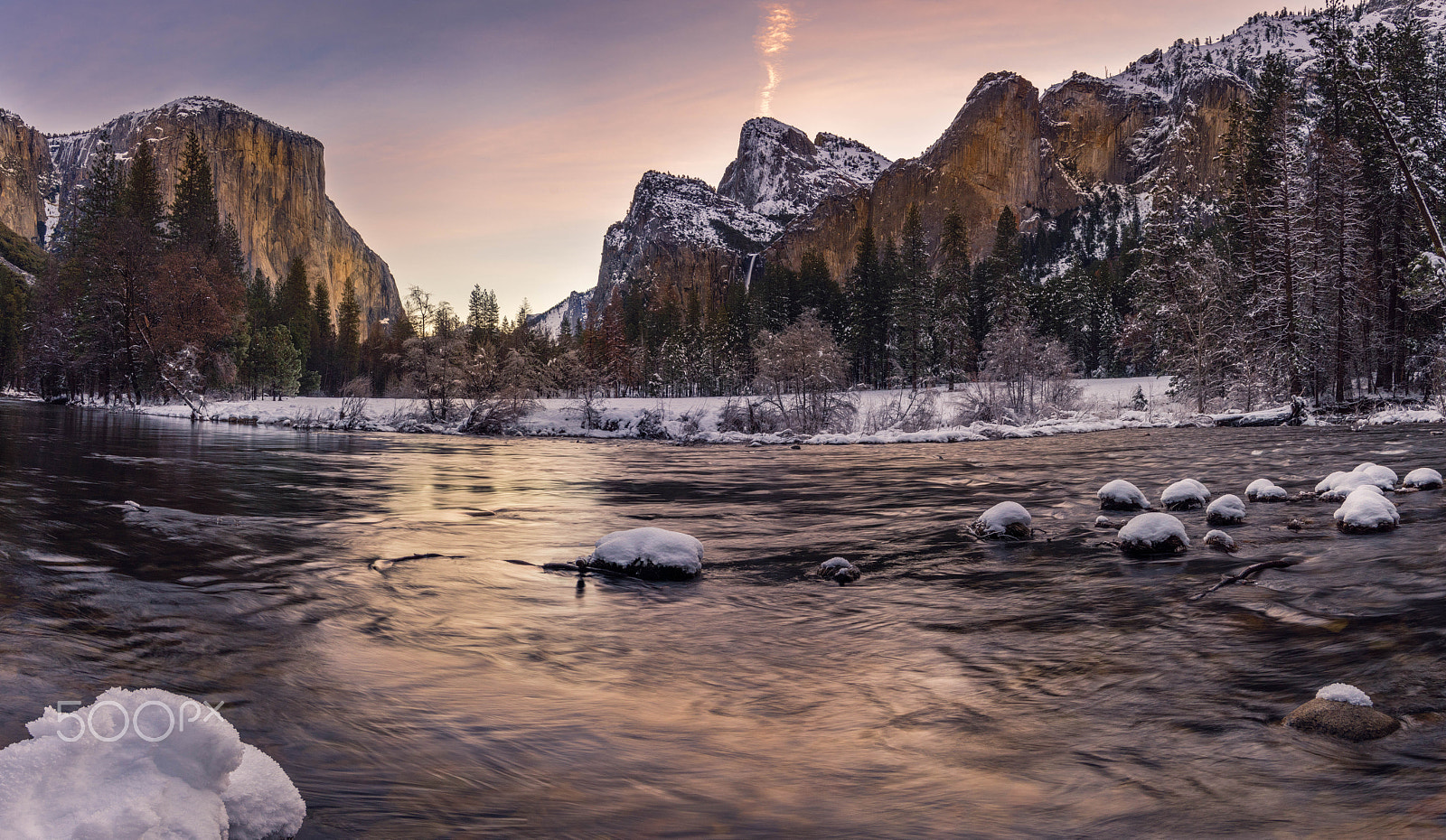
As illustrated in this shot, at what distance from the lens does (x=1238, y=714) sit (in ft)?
16.8

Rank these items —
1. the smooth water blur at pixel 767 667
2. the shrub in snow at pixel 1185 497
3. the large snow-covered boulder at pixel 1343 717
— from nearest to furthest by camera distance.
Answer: the smooth water blur at pixel 767 667 < the large snow-covered boulder at pixel 1343 717 < the shrub in snow at pixel 1185 497

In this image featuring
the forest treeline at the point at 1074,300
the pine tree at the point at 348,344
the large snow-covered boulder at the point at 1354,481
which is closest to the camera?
the large snow-covered boulder at the point at 1354,481

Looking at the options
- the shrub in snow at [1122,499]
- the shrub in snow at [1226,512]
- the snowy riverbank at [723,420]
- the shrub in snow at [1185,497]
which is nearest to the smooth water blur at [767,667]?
the shrub in snow at [1122,499]

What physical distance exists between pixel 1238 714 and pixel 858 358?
8643 cm

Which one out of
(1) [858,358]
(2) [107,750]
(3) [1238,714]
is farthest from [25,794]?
(1) [858,358]

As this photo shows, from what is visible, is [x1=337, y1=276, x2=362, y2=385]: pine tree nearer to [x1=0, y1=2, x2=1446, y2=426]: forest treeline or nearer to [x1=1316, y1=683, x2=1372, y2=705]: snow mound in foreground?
[x1=0, y1=2, x2=1446, y2=426]: forest treeline

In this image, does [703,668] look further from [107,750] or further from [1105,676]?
[107,750]

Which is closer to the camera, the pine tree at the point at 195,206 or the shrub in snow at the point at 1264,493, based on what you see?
the shrub in snow at the point at 1264,493

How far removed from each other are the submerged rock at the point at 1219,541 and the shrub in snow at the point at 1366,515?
1.73 m

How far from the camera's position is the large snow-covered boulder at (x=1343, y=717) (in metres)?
4.65

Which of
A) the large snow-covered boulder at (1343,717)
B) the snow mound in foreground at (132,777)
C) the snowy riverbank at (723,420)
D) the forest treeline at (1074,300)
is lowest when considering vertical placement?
the large snow-covered boulder at (1343,717)

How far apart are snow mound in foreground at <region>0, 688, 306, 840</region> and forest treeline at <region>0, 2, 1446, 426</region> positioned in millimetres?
11471

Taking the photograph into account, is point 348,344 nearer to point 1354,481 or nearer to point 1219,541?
point 1354,481

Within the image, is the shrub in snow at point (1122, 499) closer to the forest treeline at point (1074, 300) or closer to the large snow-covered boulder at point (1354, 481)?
the large snow-covered boulder at point (1354, 481)
